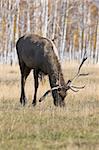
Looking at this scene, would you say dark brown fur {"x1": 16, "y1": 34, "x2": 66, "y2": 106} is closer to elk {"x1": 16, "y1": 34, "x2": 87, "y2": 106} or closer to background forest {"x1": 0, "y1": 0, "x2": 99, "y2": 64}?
elk {"x1": 16, "y1": 34, "x2": 87, "y2": 106}

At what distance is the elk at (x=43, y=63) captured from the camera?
42.2 ft

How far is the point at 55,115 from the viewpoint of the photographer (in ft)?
36.9

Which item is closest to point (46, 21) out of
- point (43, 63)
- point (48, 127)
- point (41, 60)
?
point (41, 60)

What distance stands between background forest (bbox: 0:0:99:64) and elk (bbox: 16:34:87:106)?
1973cm

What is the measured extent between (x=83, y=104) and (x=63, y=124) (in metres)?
4.19

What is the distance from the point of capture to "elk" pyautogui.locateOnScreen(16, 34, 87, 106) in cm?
1286

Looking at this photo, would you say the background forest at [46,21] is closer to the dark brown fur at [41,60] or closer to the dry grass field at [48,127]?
the dark brown fur at [41,60]

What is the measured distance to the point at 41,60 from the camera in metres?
14.0

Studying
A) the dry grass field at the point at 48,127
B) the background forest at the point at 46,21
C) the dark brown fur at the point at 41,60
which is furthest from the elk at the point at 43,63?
the background forest at the point at 46,21

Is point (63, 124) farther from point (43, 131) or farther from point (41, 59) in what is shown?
point (41, 59)

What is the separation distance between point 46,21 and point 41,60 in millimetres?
24200

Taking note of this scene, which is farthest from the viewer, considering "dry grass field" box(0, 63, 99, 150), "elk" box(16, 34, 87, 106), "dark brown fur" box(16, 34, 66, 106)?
"dark brown fur" box(16, 34, 66, 106)

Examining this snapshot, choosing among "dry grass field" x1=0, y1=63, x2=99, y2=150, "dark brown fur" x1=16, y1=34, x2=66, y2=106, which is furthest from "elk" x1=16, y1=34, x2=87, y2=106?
"dry grass field" x1=0, y1=63, x2=99, y2=150

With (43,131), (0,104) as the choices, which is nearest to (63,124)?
(43,131)
